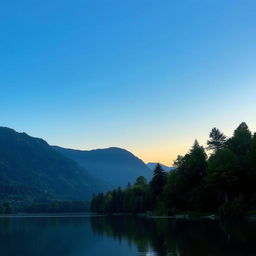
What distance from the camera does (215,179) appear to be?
85.9m

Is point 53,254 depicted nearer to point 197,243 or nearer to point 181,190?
point 197,243

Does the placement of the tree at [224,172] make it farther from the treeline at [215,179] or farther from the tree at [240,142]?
the tree at [240,142]

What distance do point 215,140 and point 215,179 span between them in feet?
75.8

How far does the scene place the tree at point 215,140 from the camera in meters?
107

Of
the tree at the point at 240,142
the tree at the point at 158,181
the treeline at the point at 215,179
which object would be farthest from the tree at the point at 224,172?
the tree at the point at 158,181

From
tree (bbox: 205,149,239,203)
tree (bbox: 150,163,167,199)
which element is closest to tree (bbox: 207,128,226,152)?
tree (bbox: 205,149,239,203)

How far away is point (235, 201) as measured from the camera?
78375mm

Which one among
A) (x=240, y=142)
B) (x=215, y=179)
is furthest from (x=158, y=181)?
(x=215, y=179)

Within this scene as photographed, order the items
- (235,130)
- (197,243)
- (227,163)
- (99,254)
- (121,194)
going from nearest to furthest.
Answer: (99,254)
(197,243)
(227,163)
(235,130)
(121,194)

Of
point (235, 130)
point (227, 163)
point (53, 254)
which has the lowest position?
point (53, 254)

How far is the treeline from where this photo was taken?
81875mm

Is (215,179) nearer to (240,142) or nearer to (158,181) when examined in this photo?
(240,142)

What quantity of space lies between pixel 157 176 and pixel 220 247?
102479 mm

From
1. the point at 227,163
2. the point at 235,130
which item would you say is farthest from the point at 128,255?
the point at 235,130
